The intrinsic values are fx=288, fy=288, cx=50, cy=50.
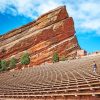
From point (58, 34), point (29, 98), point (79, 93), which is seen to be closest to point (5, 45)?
point (58, 34)

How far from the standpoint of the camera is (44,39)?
3735 inches

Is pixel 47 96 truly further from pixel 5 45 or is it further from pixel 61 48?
pixel 5 45

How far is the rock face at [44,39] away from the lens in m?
91.1

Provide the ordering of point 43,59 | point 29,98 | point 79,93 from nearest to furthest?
1. point 79,93
2. point 29,98
3. point 43,59

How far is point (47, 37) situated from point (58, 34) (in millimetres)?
3865

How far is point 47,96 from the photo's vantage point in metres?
21.4

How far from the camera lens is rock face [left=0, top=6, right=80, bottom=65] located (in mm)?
91125

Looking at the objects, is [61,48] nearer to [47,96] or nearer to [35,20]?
[35,20]

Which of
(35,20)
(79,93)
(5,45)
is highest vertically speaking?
(35,20)

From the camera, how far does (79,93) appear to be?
18.0 metres

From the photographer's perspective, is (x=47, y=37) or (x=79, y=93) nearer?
(x=79, y=93)

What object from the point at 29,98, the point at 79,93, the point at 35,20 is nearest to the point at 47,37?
the point at 35,20

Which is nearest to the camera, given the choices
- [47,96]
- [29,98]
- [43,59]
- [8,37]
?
[47,96]

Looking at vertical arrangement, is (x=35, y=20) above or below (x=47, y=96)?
above
